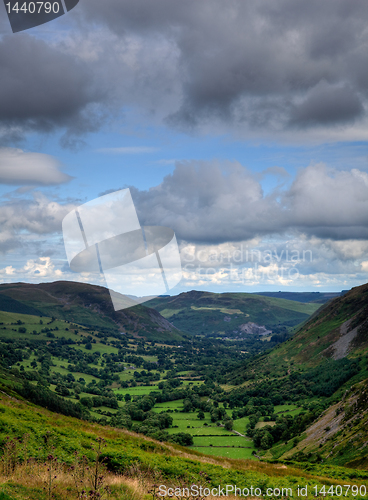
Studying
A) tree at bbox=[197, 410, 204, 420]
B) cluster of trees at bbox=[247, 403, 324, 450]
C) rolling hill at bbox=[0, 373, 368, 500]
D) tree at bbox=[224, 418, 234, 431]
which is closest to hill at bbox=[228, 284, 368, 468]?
cluster of trees at bbox=[247, 403, 324, 450]

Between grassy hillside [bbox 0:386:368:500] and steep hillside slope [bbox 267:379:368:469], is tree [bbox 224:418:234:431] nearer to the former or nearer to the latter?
steep hillside slope [bbox 267:379:368:469]

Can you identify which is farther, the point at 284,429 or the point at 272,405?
the point at 272,405

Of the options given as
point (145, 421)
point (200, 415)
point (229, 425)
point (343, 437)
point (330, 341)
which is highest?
point (343, 437)

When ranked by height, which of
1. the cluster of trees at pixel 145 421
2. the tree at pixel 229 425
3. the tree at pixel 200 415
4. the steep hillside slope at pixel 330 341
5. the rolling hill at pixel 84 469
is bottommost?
the tree at pixel 200 415

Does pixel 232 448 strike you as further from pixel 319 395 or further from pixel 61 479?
pixel 61 479

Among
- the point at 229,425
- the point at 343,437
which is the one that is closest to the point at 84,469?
the point at 343,437

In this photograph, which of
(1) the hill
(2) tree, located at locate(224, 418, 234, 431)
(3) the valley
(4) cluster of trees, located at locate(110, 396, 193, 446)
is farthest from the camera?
(2) tree, located at locate(224, 418, 234, 431)

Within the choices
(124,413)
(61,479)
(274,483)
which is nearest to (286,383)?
(124,413)

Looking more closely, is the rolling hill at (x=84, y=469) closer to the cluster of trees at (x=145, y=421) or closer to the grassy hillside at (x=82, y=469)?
the grassy hillside at (x=82, y=469)

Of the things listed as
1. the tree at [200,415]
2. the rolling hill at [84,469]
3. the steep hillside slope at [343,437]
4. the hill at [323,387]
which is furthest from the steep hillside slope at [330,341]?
the rolling hill at [84,469]

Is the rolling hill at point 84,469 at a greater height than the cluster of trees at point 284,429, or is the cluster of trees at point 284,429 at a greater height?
the rolling hill at point 84,469

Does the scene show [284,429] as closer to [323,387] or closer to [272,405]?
[323,387]
